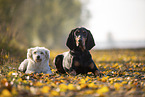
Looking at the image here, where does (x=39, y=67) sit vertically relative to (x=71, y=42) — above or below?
below

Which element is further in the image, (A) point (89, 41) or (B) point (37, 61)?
(B) point (37, 61)

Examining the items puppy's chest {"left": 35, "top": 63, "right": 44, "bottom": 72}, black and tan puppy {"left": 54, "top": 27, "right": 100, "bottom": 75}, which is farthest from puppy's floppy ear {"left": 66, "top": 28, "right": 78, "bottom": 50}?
puppy's chest {"left": 35, "top": 63, "right": 44, "bottom": 72}

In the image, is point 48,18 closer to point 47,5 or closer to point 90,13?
point 47,5

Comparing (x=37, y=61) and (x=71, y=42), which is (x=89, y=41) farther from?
(x=37, y=61)

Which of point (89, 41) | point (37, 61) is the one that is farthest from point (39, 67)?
point (89, 41)

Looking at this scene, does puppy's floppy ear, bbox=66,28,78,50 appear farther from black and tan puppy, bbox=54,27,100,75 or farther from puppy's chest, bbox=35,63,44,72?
puppy's chest, bbox=35,63,44,72

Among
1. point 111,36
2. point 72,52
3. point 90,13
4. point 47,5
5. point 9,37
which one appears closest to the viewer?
point 72,52

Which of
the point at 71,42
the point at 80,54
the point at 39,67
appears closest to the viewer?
the point at 80,54

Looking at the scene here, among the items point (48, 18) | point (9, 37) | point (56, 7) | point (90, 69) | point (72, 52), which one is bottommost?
point (90, 69)

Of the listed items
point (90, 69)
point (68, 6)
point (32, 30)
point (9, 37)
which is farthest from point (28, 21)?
point (90, 69)

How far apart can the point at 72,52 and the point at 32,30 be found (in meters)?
21.2

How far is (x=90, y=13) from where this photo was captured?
140ft

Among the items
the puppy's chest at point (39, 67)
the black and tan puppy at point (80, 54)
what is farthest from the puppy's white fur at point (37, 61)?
the black and tan puppy at point (80, 54)

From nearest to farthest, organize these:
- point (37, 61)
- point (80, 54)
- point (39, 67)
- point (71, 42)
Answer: point (80, 54) < point (71, 42) < point (37, 61) < point (39, 67)
